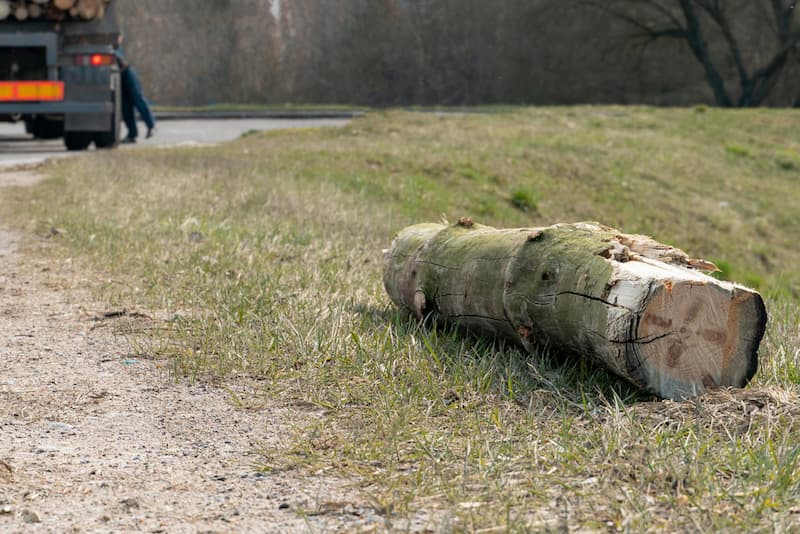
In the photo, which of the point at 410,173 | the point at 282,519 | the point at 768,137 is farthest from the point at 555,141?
the point at 282,519

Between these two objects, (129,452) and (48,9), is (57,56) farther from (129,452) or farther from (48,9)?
(129,452)

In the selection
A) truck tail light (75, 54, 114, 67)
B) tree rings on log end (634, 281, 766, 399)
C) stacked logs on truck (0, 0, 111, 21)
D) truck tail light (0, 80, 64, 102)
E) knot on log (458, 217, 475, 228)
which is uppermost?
stacked logs on truck (0, 0, 111, 21)

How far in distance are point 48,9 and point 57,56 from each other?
0.52m

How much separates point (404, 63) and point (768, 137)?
13.1 meters

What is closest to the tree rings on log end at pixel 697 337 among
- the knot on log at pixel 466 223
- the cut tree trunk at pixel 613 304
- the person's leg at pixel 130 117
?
the cut tree trunk at pixel 613 304

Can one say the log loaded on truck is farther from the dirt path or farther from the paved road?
the dirt path

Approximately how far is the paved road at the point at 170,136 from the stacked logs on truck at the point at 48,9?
1.60 meters

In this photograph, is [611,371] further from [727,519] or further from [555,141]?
[555,141]

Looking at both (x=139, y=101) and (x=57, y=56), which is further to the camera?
(x=139, y=101)

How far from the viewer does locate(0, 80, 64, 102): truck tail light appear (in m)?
11.8

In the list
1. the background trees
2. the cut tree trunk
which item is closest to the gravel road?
the cut tree trunk

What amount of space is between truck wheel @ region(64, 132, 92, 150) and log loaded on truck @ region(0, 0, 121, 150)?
0.93 m

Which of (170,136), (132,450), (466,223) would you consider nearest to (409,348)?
(466,223)

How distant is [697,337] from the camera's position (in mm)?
3160
